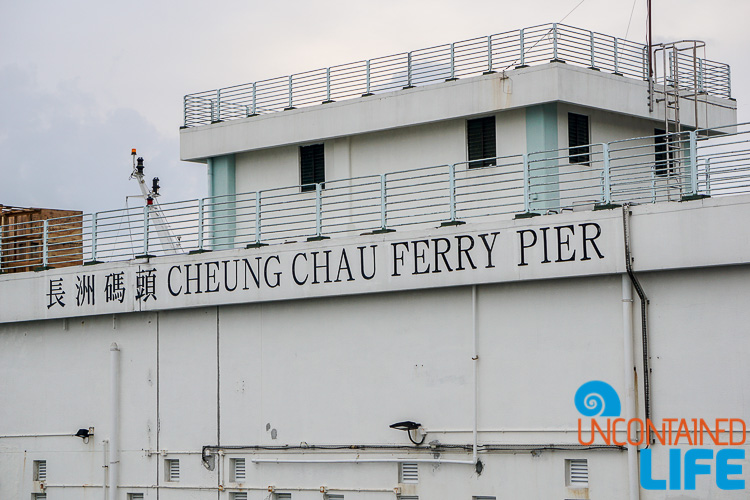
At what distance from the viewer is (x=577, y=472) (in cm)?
1645

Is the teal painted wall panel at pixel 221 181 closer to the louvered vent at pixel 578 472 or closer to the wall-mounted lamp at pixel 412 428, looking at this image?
the wall-mounted lamp at pixel 412 428

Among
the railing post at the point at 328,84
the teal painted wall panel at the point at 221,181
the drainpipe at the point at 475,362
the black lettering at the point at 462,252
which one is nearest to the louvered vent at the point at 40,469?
the teal painted wall panel at the point at 221,181

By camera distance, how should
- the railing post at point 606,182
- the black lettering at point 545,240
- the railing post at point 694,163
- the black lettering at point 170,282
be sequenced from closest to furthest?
the railing post at point 694,163, the railing post at point 606,182, the black lettering at point 545,240, the black lettering at point 170,282

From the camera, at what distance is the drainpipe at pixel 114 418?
69.6 feet

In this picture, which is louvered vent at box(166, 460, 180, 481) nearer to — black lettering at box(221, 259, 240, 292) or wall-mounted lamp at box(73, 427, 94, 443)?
wall-mounted lamp at box(73, 427, 94, 443)

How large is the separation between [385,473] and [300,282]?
3.43 m

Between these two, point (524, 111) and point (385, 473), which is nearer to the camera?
point (385, 473)

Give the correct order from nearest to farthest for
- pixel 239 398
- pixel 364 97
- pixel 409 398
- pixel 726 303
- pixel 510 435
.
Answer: pixel 726 303 < pixel 510 435 < pixel 409 398 < pixel 239 398 < pixel 364 97

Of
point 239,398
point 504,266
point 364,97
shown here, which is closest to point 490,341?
point 504,266

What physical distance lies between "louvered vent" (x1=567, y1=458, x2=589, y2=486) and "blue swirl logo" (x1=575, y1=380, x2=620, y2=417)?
0.67 meters

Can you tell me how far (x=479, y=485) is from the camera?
56.4 ft

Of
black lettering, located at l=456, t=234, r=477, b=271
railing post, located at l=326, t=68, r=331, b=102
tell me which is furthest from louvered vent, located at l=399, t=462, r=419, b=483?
railing post, located at l=326, t=68, r=331, b=102

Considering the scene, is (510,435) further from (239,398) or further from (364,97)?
(364,97)

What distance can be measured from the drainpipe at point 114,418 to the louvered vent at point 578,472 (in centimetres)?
889
